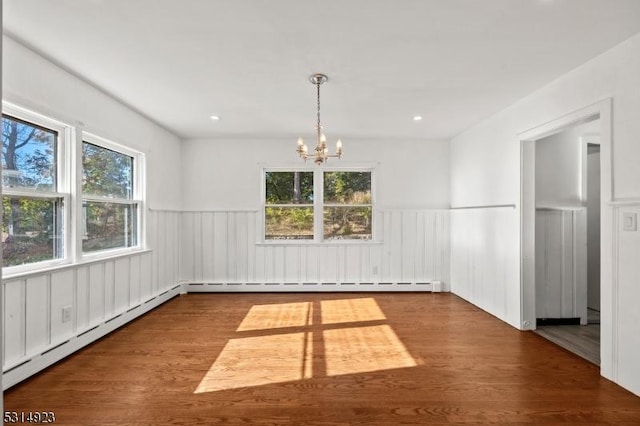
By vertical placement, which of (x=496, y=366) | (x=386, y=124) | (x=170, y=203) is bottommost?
(x=496, y=366)

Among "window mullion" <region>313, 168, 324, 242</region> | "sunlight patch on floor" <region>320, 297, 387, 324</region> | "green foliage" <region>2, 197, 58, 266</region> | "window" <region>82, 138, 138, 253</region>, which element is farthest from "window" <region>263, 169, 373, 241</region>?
"green foliage" <region>2, 197, 58, 266</region>

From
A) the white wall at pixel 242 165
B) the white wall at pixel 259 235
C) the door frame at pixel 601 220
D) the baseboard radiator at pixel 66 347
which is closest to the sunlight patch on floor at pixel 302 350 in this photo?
the white wall at pixel 259 235

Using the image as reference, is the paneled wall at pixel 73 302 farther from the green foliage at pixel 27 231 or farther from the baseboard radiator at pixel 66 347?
the green foliage at pixel 27 231

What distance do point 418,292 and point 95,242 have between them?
14.2 ft

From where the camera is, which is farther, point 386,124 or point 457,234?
point 457,234

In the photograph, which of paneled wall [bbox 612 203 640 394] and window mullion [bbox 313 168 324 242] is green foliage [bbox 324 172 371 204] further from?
paneled wall [bbox 612 203 640 394]

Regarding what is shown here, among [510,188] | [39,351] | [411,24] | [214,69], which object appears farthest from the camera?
[510,188]

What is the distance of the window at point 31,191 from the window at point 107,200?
32 centimetres

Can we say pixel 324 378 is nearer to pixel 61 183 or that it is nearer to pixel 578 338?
pixel 578 338

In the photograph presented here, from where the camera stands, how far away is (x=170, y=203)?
514cm

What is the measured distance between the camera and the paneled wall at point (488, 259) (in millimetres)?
3844

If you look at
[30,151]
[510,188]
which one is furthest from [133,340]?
[510,188]

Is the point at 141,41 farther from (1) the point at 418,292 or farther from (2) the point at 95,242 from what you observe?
Result: (1) the point at 418,292

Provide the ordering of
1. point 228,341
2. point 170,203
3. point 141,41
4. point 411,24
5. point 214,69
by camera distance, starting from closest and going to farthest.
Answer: point 411,24
point 141,41
point 214,69
point 228,341
point 170,203
